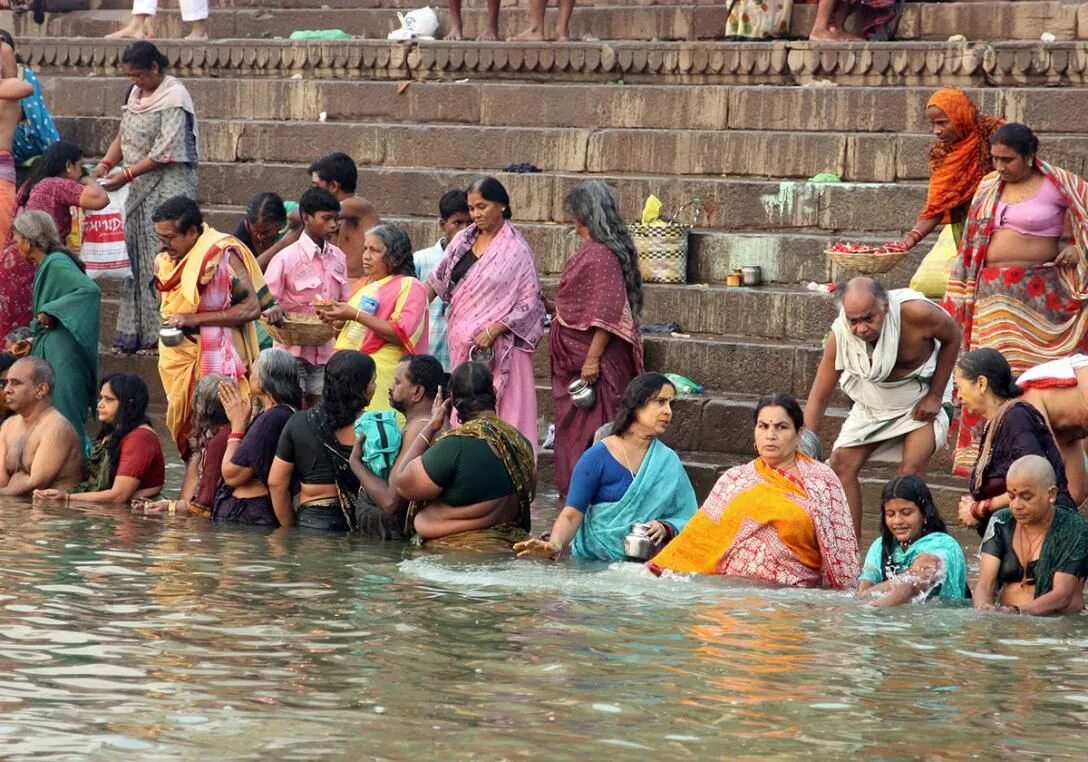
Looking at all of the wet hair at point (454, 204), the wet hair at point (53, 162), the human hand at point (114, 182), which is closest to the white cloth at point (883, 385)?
the wet hair at point (454, 204)

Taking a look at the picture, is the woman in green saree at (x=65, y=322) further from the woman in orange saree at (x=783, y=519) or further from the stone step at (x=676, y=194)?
the woman in orange saree at (x=783, y=519)

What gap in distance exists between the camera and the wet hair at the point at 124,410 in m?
9.79

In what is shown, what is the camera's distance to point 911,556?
7.66 meters

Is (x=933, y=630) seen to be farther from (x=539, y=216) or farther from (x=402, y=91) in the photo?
(x=402, y=91)

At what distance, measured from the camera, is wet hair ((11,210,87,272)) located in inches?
425

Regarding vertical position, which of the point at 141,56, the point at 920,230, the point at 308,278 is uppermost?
the point at 141,56

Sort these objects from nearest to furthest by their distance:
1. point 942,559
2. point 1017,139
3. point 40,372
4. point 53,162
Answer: point 942,559 → point 1017,139 → point 40,372 → point 53,162

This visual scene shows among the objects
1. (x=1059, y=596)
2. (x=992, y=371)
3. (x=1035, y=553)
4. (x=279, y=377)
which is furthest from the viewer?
(x=279, y=377)

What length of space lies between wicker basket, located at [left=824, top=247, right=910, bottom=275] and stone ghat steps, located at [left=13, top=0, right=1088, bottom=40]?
3426 mm

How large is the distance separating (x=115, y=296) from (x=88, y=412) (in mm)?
2156

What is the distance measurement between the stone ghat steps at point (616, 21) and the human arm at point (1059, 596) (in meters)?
6.12

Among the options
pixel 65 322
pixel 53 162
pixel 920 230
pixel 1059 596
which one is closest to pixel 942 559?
pixel 1059 596

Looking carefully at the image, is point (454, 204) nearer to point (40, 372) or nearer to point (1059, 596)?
point (40, 372)

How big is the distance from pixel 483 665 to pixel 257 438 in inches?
120
